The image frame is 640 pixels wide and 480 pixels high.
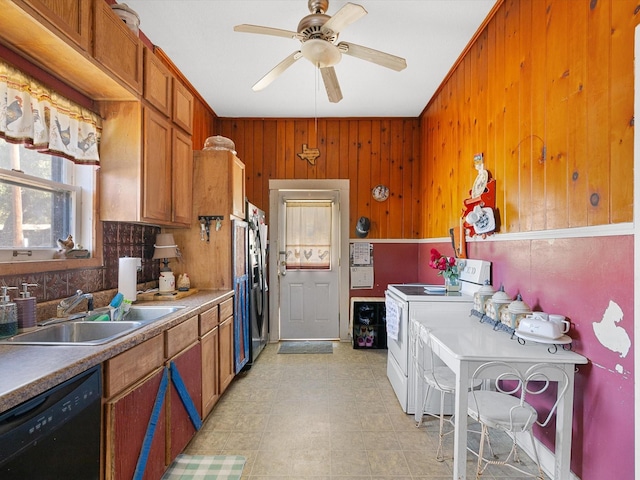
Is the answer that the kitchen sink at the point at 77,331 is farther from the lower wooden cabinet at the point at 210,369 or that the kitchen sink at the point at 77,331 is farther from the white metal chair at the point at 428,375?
the white metal chair at the point at 428,375

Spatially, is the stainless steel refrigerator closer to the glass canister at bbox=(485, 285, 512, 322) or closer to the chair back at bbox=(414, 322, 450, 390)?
the chair back at bbox=(414, 322, 450, 390)

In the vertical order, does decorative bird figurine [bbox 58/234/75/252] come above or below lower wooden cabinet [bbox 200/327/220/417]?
above

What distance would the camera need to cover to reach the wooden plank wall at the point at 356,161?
438 centimetres

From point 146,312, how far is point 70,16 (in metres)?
1.57

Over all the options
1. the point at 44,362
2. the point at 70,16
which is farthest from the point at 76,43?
the point at 44,362

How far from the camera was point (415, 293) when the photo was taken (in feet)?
8.87

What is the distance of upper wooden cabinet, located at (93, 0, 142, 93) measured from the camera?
5.59 feet

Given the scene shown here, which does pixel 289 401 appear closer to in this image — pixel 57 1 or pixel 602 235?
pixel 602 235

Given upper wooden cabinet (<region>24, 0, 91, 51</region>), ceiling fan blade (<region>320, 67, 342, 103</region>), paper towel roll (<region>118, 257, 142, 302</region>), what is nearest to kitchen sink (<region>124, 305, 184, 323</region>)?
paper towel roll (<region>118, 257, 142, 302</region>)

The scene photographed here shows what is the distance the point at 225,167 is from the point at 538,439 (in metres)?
2.82

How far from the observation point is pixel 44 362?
1.15 metres

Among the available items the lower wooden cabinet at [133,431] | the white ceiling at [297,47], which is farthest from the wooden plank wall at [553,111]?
the lower wooden cabinet at [133,431]

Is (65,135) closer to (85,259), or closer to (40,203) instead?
(40,203)

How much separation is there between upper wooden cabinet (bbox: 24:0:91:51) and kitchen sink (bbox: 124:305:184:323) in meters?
1.42
